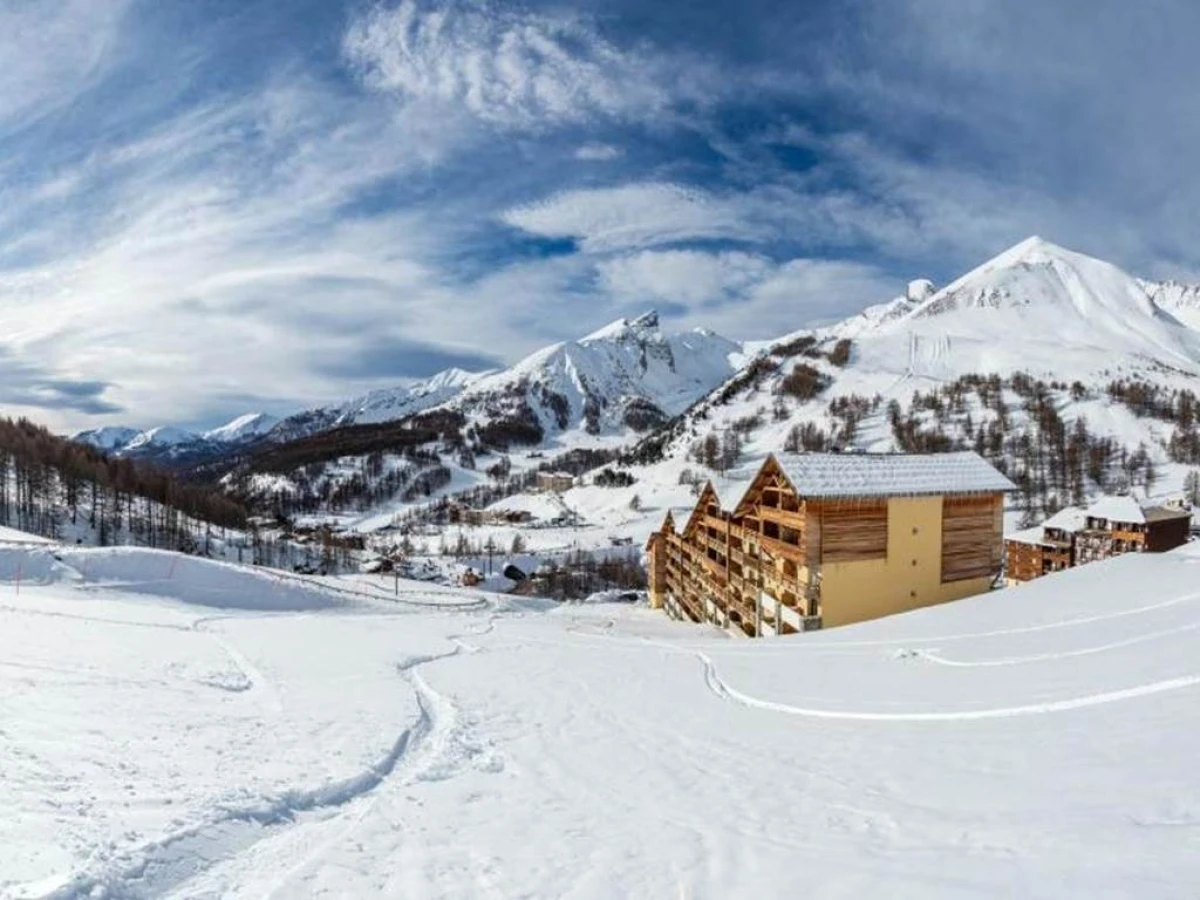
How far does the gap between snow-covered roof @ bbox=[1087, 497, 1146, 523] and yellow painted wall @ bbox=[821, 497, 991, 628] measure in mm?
38362

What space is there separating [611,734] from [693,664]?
31.1 ft

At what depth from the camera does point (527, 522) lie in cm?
19338

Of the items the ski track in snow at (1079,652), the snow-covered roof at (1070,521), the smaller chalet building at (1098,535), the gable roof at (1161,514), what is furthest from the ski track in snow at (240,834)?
the snow-covered roof at (1070,521)

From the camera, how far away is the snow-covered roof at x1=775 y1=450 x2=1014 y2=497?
102 feet

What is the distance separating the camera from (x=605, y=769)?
10406 mm

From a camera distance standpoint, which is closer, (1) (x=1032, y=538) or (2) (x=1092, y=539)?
(2) (x=1092, y=539)

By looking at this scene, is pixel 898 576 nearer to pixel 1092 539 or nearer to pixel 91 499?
pixel 1092 539

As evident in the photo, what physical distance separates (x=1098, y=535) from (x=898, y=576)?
42.8m

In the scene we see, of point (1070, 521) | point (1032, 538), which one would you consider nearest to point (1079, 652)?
point (1070, 521)

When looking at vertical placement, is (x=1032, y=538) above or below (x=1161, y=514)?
below

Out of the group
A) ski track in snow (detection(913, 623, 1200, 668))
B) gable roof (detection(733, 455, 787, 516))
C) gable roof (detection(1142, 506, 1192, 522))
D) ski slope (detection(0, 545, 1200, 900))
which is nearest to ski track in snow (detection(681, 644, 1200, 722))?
ski slope (detection(0, 545, 1200, 900))

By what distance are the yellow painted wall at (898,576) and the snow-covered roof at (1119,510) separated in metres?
38.4

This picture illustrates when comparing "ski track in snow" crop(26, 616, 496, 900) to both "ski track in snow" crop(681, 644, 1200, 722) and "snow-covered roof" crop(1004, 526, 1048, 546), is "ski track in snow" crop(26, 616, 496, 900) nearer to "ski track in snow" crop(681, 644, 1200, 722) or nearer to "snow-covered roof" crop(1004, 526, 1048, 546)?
"ski track in snow" crop(681, 644, 1200, 722)

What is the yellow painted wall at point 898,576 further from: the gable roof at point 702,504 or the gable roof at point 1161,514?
the gable roof at point 1161,514
